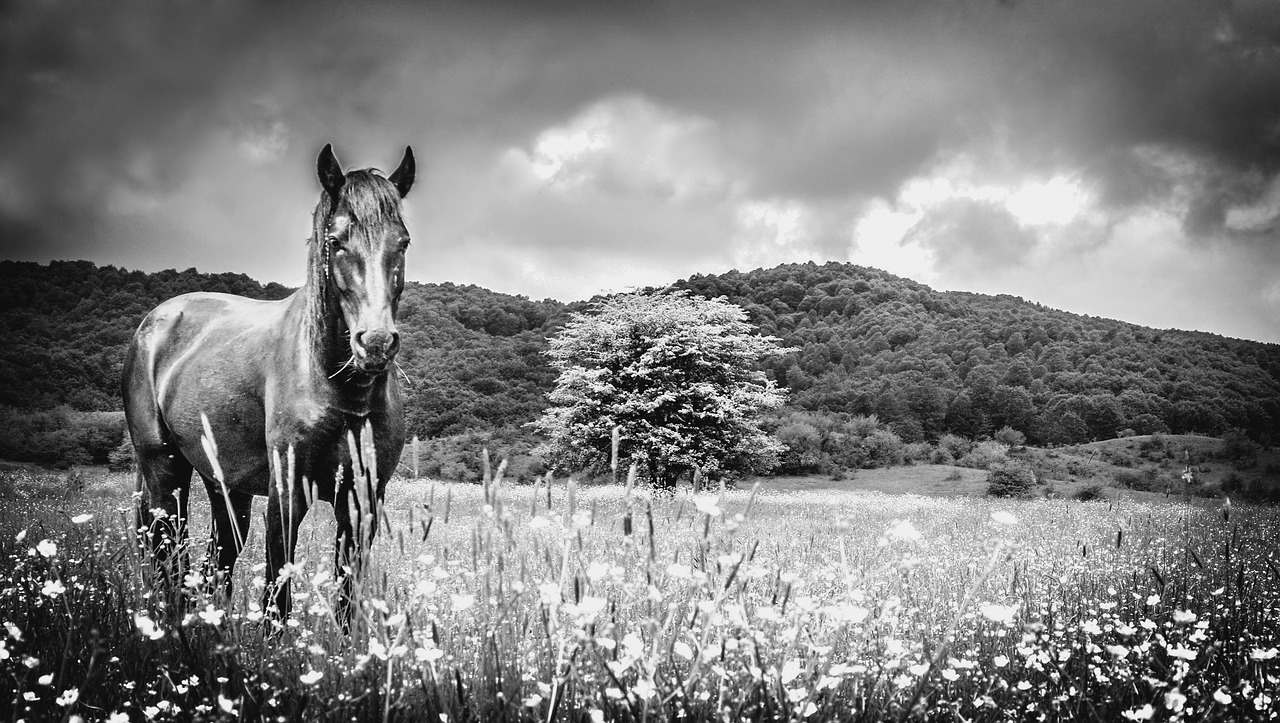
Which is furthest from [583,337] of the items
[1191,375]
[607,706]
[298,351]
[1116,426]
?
[1191,375]

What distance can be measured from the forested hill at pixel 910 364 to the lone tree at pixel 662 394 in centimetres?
1766

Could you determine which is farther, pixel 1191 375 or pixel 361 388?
pixel 1191 375

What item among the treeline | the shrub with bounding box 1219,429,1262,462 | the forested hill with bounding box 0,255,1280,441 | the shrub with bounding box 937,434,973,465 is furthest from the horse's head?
the shrub with bounding box 937,434,973,465

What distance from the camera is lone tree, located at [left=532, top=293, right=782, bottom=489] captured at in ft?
90.4

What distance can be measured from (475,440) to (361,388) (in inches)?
2081

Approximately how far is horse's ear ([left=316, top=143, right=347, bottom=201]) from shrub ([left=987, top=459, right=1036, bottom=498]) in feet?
145

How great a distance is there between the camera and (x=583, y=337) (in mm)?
29625

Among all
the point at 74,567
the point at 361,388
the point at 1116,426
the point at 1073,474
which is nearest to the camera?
the point at 361,388

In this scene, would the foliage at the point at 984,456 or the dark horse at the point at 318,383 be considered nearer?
the dark horse at the point at 318,383

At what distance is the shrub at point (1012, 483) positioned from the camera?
132 feet

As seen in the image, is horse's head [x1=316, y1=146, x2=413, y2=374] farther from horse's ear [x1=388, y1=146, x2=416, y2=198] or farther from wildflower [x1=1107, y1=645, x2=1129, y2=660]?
wildflower [x1=1107, y1=645, x2=1129, y2=660]

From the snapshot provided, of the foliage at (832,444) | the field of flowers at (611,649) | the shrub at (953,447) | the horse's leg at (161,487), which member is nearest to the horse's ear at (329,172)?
A: the field of flowers at (611,649)

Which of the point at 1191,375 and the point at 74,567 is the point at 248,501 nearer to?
the point at 74,567

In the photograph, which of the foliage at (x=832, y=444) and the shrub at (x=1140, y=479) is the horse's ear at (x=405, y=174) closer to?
the foliage at (x=832, y=444)
